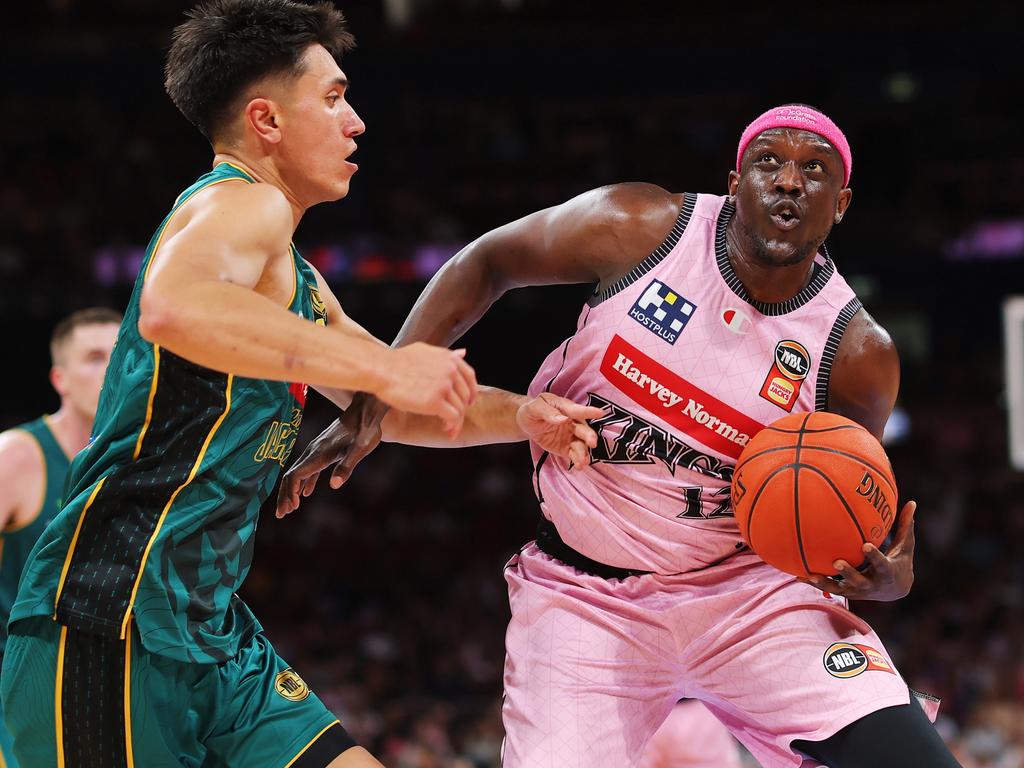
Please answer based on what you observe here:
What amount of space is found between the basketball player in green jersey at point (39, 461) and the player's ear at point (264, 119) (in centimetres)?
202

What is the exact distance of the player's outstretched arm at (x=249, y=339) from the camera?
2.50m

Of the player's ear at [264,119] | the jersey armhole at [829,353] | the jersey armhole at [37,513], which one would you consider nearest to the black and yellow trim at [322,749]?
the player's ear at [264,119]

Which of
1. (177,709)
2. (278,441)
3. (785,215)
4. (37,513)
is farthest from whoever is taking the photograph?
(37,513)

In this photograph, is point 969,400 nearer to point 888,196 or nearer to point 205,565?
point 888,196

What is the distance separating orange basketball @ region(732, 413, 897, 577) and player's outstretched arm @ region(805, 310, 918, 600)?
153 mm

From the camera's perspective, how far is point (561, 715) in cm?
344

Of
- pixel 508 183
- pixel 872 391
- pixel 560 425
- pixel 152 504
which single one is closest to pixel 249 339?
pixel 152 504

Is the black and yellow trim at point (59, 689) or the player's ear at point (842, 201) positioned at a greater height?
the player's ear at point (842, 201)

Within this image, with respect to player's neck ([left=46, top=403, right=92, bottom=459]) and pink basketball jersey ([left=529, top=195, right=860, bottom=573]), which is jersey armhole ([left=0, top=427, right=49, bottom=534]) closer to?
player's neck ([left=46, top=403, right=92, bottom=459])

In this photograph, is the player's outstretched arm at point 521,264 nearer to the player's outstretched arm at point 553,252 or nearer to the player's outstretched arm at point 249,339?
the player's outstretched arm at point 553,252

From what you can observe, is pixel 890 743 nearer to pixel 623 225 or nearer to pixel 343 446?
pixel 623 225

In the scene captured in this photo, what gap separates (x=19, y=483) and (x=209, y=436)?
2005mm

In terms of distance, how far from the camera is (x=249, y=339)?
251 cm

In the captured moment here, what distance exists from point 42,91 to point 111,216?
215cm
